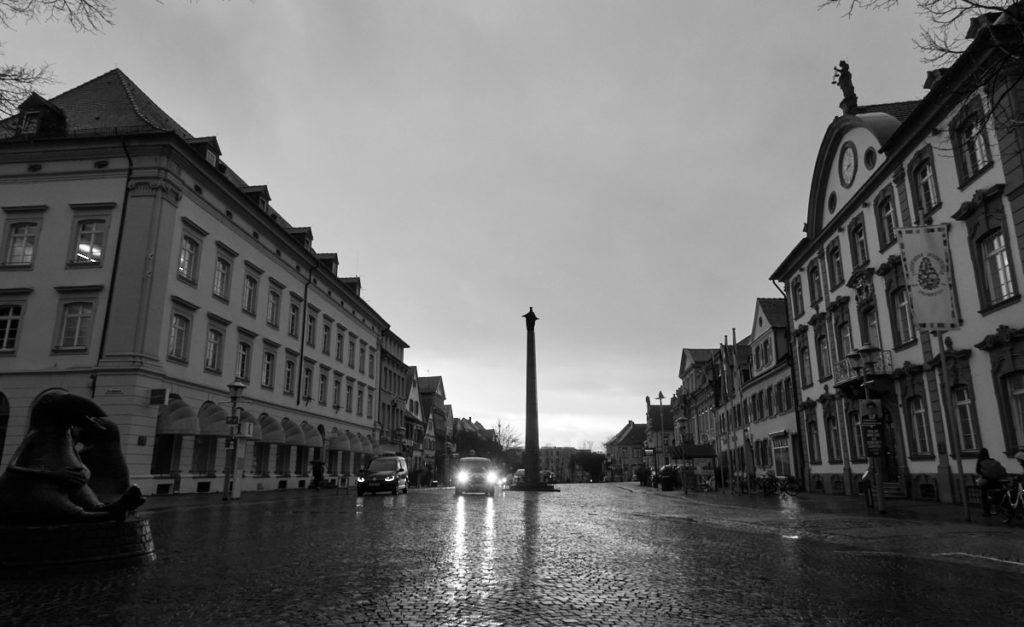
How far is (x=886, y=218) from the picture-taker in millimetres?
25297

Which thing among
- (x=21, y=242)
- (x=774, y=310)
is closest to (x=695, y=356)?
(x=774, y=310)

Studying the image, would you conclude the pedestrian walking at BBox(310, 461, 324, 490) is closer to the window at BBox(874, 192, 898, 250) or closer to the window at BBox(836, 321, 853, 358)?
the window at BBox(836, 321, 853, 358)

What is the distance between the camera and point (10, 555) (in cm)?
666

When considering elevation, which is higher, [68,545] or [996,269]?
[996,269]

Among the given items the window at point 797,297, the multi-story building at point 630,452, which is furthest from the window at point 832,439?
the multi-story building at point 630,452

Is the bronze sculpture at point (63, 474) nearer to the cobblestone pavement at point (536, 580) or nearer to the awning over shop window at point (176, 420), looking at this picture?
the cobblestone pavement at point (536, 580)

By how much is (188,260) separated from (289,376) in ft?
39.5

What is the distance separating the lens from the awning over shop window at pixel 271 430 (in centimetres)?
3362

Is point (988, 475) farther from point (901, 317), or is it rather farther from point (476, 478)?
point (476, 478)

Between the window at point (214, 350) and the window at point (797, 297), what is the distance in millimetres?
29221

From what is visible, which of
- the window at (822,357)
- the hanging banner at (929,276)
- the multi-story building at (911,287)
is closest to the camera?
the hanging banner at (929,276)

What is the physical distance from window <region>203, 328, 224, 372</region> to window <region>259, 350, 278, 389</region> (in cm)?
438

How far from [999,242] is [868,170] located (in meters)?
9.38

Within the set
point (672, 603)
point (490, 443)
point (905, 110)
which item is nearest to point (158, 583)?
point (672, 603)
